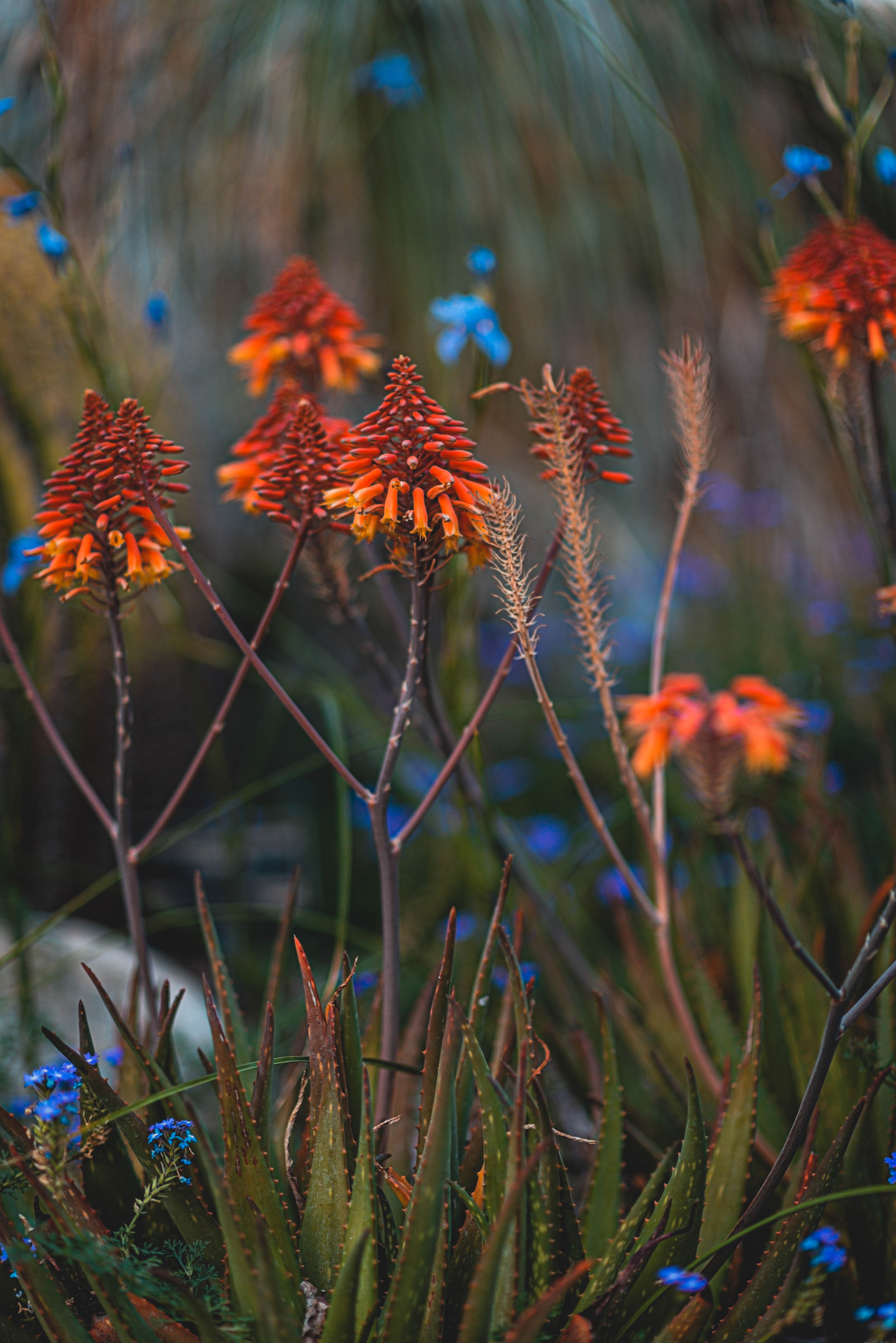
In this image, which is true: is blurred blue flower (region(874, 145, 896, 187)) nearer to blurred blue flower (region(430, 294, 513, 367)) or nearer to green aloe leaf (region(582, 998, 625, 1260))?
blurred blue flower (region(430, 294, 513, 367))

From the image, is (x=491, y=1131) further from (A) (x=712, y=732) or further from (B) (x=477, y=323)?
(B) (x=477, y=323)

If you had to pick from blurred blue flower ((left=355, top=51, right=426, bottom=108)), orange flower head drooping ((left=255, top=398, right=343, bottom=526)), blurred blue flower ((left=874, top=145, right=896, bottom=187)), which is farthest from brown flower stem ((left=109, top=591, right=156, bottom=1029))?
blurred blue flower ((left=355, top=51, right=426, bottom=108))

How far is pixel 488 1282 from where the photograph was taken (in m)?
0.38

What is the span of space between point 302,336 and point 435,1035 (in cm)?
61

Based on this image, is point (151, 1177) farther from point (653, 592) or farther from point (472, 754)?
point (653, 592)

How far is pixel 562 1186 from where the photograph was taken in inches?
21.1

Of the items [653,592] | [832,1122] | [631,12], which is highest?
[631,12]

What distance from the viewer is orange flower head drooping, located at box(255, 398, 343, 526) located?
60 centimetres

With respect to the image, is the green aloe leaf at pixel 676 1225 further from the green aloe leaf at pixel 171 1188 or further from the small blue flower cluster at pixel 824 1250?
the green aloe leaf at pixel 171 1188

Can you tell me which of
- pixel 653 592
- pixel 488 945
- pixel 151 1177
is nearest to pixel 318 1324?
pixel 151 1177

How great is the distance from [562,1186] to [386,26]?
1.75 meters

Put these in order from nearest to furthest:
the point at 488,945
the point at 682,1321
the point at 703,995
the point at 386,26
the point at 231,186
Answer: the point at 682,1321 → the point at 488,945 → the point at 703,995 → the point at 386,26 → the point at 231,186

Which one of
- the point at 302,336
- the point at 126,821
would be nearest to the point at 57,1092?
the point at 126,821

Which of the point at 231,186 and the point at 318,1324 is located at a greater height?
the point at 231,186
